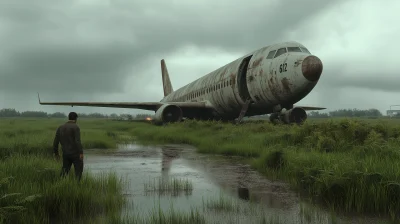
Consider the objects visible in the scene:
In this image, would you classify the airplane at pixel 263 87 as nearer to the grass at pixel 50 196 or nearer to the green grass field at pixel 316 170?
the green grass field at pixel 316 170

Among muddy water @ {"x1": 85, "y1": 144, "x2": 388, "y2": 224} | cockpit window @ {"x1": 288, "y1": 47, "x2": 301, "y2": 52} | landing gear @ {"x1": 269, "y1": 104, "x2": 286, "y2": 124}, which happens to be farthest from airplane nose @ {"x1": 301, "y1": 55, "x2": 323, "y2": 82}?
muddy water @ {"x1": 85, "y1": 144, "x2": 388, "y2": 224}

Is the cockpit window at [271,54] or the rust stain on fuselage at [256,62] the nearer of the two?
the cockpit window at [271,54]

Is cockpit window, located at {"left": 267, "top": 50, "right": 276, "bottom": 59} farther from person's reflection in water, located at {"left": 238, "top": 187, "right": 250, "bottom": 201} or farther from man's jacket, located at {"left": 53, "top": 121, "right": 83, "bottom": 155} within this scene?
man's jacket, located at {"left": 53, "top": 121, "right": 83, "bottom": 155}

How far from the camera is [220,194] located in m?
5.08

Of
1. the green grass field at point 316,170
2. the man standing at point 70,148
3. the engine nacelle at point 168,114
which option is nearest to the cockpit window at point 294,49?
the green grass field at point 316,170

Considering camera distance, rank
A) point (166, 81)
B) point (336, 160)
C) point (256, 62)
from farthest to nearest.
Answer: point (166, 81), point (256, 62), point (336, 160)

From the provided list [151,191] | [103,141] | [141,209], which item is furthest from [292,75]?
[141,209]

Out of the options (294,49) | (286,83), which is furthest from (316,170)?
(294,49)

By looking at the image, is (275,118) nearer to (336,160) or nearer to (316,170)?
(336,160)

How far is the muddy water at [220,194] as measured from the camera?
3980 millimetres

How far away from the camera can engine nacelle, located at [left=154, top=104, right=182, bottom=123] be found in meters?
21.2

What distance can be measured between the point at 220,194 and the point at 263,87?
1160 cm

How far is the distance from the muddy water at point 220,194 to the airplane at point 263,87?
7185 mm

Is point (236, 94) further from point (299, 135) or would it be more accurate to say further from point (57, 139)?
point (57, 139)
